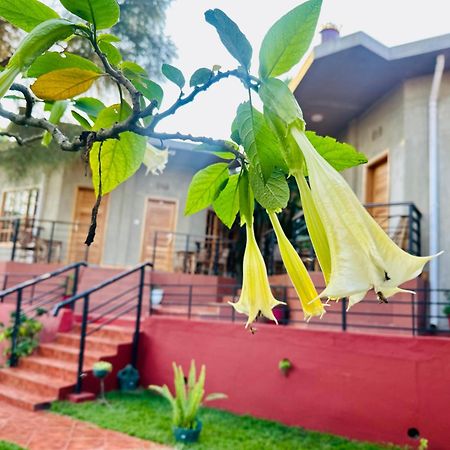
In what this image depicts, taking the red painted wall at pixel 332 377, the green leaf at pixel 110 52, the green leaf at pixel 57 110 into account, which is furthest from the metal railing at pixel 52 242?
the green leaf at pixel 110 52

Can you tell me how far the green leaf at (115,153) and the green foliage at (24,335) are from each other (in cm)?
629

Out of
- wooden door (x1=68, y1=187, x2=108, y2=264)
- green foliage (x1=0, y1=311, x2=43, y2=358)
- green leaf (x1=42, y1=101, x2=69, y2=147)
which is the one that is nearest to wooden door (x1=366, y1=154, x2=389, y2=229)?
green foliage (x1=0, y1=311, x2=43, y2=358)

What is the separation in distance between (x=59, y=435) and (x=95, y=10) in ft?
14.3

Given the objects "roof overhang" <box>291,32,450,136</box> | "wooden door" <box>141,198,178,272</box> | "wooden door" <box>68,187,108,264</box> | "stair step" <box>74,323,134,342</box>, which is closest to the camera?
"stair step" <box>74,323,134,342</box>

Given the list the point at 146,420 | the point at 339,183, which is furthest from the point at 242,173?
the point at 146,420

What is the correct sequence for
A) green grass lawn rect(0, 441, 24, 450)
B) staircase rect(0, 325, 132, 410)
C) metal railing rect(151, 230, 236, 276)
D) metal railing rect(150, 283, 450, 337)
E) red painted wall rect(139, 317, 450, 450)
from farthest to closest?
metal railing rect(151, 230, 236, 276), metal railing rect(150, 283, 450, 337), staircase rect(0, 325, 132, 410), red painted wall rect(139, 317, 450, 450), green grass lawn rect(0, 441, 24, 450)

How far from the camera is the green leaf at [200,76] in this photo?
2.18 feet

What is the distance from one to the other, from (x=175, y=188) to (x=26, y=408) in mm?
7629

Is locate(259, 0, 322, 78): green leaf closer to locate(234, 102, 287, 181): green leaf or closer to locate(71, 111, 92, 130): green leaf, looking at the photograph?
locate(234, 102, 287, 181): green leaf

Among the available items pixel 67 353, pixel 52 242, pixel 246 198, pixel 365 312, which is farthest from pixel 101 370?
pixel 52 242

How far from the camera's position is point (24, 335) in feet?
21.3

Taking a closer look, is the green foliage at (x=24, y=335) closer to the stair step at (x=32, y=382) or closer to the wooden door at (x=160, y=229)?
the stair step at (x=32, y=382)

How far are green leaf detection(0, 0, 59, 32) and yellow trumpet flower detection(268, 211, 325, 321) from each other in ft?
1.31

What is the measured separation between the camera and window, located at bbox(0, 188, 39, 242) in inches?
460
